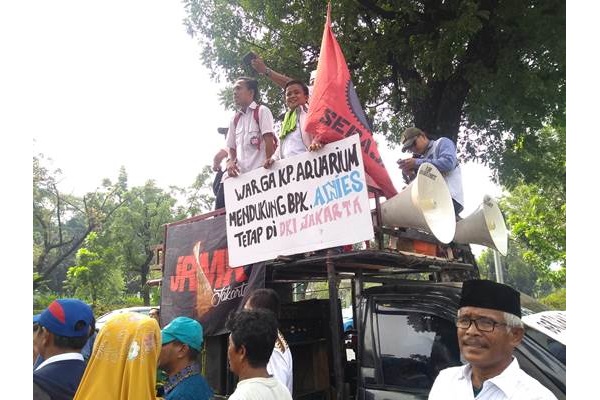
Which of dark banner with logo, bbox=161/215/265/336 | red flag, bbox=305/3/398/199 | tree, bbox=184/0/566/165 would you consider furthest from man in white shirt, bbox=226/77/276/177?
tree, bbox=184/0/566/165

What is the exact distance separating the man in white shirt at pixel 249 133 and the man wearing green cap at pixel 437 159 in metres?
1.30

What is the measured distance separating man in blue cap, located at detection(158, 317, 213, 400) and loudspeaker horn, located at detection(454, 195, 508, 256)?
2434 mm

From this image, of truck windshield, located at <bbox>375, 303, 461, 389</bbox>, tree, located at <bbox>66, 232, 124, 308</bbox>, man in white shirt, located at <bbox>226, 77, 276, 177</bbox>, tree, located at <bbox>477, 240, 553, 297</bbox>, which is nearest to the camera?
truck windshield, located at <bbox>375, 303, 461, 389</bbox>

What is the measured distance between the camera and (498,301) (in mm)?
2014

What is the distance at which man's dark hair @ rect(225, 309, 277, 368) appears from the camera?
2289 mm

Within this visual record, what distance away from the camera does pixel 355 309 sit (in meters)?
3.94

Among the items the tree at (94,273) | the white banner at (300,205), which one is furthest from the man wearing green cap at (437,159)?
the tree at (94,273)

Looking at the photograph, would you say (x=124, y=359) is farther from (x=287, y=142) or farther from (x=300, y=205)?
(x=287, y=142)

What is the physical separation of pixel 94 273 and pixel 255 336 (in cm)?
2254

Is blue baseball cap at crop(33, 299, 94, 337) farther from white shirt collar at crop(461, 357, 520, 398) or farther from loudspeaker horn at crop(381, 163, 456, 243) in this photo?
loudspeaker horn at crop(381, 163, 456, 243)

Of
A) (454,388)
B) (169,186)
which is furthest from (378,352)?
(169,186)

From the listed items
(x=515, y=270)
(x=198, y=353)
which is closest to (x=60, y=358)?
(x=198, y=353)
